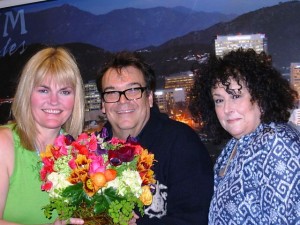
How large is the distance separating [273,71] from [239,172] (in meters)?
0.46

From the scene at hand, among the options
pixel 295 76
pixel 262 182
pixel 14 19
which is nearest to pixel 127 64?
pixel 262 182

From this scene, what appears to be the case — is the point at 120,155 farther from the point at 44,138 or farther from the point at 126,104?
the point at 44,138

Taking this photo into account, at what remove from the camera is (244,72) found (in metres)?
1.69

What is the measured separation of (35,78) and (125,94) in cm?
41

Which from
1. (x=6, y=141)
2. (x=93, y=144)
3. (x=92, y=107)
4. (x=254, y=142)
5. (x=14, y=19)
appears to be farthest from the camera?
(x=14, y=19)

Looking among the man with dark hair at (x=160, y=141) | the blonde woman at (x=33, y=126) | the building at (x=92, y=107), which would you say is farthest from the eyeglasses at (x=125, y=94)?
the building at (x=92, y=107)

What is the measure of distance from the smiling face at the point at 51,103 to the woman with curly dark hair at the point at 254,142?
62 centimetres

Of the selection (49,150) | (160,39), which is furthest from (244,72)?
(160,39)

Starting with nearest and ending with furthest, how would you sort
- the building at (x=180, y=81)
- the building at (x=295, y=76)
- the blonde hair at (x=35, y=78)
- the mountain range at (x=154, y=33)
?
the blonde hair at (x=35, y=78), the building at (x=295, y=76), the mountain range at (x=154, y=33), the building at (x=180, y=81)

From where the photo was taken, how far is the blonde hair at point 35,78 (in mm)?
1837

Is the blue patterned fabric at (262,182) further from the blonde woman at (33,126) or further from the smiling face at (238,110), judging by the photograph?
the blonde woman at (33,126)

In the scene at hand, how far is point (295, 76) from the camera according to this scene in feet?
8.14

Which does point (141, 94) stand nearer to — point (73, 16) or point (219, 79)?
point (219, 79)

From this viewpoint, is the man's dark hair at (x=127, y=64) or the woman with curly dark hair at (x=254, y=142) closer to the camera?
the woman with curly dark hair at (x=254, y=142)
